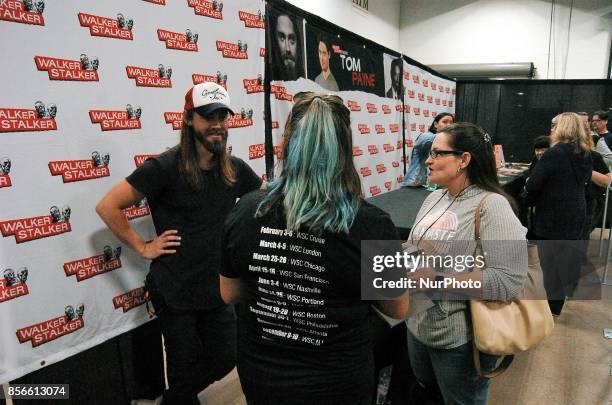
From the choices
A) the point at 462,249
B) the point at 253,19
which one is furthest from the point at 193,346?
the point at 253,19

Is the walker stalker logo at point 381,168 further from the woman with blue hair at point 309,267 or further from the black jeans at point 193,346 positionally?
the woman with blue hair at point 309,267

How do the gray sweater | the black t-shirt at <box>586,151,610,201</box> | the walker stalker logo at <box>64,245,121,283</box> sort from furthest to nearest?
1. the black t-shirt at <box>586,151,610,201</box>
2. the walker stalker logo at <box>64,245,121,283</box>
3. the gray sweater

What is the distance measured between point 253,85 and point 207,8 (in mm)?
489

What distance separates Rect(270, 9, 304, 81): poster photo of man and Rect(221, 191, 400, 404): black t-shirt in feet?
6.10

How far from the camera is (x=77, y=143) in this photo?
5.01 ft

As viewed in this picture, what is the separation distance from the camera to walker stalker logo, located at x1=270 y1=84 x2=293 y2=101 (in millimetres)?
2555

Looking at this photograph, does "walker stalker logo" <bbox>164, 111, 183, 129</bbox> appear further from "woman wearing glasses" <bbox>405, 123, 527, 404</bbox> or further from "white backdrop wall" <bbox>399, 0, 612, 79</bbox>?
"white backdrop wall" <bbox>399, 0, 612, 79</bbox>


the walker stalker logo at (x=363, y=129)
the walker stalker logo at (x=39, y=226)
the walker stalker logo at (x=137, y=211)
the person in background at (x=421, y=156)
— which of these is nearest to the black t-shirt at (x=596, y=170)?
the person in background at (x=421, y=156)

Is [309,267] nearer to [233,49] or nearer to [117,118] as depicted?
[117,118]

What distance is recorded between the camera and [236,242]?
3.01ft

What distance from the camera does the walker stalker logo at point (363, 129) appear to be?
12.5 ft

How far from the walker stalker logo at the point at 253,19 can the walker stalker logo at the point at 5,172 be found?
4.64ft

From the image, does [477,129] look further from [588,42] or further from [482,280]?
[588,42]

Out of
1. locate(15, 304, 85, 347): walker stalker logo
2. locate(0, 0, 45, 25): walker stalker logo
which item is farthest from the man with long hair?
locate(0, 0, 45, 25): walker stalker logo
